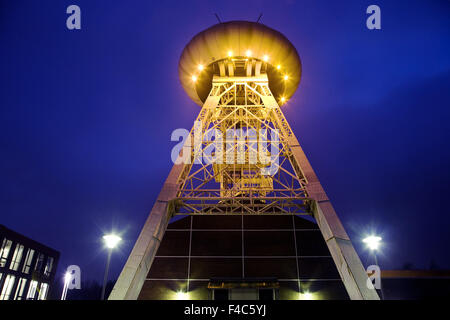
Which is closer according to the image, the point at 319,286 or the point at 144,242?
the point at 144,242

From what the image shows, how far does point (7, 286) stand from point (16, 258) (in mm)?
3091

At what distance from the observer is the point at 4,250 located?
100 feet

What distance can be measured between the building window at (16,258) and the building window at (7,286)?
1.00 metres

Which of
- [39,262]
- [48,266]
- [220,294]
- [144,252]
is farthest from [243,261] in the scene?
[48,266]

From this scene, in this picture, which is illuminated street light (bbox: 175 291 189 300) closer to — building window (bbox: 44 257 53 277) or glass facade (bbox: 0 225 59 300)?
glass facade (bbox: 0 225 59 300)

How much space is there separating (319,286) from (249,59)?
13305mm

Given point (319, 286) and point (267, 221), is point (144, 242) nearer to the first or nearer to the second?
point (267, 221)

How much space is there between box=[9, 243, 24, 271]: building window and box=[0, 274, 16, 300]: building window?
997mm

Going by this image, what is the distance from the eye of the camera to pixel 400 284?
83.7 ft

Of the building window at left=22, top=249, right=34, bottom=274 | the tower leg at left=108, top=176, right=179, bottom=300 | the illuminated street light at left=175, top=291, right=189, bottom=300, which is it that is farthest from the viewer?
the building window at left=22, top=249, right=34, bottom=274

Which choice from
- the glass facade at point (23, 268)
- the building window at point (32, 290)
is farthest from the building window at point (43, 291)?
the building window at point (32, 290)

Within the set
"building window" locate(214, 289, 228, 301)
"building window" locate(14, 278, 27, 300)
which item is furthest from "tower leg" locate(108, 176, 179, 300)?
"building window" locate(14, 278, 27, 300)

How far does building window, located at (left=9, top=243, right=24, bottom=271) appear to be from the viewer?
103ft
